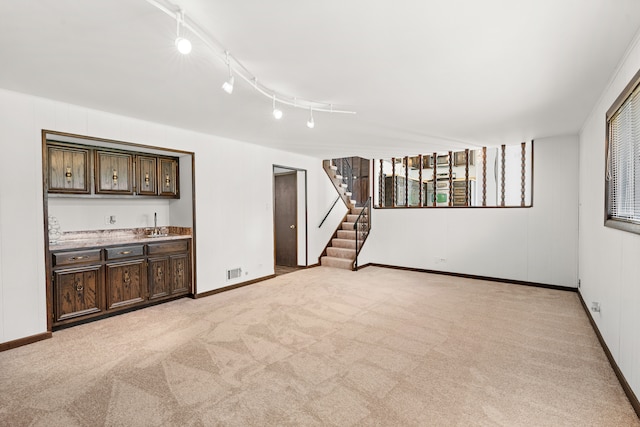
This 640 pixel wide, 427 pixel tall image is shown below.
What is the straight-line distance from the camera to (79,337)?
3402mm

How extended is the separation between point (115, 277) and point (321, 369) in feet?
9.69

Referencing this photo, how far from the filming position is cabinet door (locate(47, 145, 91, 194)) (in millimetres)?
3672

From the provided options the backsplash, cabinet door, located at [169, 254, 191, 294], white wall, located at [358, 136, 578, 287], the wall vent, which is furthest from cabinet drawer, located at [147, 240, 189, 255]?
white wall, located at [358, 136, 578, 287]

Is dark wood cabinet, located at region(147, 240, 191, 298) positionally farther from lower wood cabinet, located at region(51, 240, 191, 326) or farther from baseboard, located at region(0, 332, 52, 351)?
baseboard, located at region(0, 332, 52, 351)

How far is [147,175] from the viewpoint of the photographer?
464 cm

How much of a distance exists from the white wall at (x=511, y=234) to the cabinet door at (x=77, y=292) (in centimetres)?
491

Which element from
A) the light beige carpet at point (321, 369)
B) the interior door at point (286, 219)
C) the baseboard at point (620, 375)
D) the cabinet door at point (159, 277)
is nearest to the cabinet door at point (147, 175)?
the cabinet door at point (159, 277)

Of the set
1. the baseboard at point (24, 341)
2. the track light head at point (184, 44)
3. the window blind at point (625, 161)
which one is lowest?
the baseboard at point (24, 341)

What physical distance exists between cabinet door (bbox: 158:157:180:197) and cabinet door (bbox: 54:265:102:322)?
4.69ft

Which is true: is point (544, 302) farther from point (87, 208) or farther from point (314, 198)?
point (87, 208)

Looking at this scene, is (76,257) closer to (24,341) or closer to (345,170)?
(24,341)

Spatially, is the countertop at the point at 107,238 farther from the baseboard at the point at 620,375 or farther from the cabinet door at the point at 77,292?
the baseboard at the point at 620,375

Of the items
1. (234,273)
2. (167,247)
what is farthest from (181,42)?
(234,273)

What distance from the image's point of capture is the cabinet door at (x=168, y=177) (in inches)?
189
